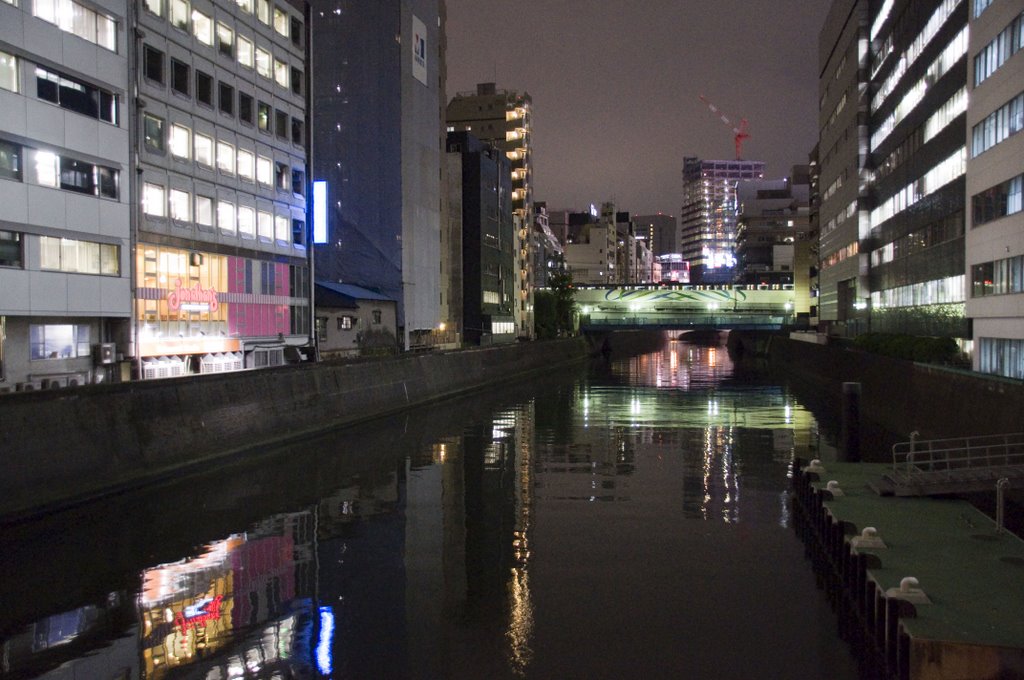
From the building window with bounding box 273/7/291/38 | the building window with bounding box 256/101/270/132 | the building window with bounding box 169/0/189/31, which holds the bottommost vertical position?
the building window with bounding box 256/101/270/132

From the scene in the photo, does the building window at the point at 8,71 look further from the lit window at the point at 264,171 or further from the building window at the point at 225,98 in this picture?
the lit window at the point at 264,171

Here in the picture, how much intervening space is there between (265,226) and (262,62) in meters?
9.08

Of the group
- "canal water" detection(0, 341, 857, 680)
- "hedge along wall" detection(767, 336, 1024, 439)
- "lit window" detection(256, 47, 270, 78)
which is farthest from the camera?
"lit window" detection(256, 47, 270, 78)

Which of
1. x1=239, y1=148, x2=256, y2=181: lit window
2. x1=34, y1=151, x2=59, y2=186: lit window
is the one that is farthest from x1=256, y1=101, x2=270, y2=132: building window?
x1=34, y1=151, x2=59, y2=186: lit window

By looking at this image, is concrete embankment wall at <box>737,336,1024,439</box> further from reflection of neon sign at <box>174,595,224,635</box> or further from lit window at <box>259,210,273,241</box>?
lit window at <box>259,210,273,241</box>

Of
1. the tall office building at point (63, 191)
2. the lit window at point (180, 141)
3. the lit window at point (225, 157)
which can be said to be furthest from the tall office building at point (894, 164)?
the tall office building at point (63, 191)

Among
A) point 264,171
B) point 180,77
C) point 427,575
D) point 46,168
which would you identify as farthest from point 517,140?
point 427,575

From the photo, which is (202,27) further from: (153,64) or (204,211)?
(204,211)

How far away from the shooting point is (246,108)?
47344mm

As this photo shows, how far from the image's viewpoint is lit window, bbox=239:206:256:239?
4694cm

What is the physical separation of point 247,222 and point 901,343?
117ft

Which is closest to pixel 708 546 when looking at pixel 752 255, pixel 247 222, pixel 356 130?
pixel 247 222

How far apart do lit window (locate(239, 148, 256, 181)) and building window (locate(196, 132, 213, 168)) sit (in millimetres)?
2885

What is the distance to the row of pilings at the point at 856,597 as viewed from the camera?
45.4 feet
